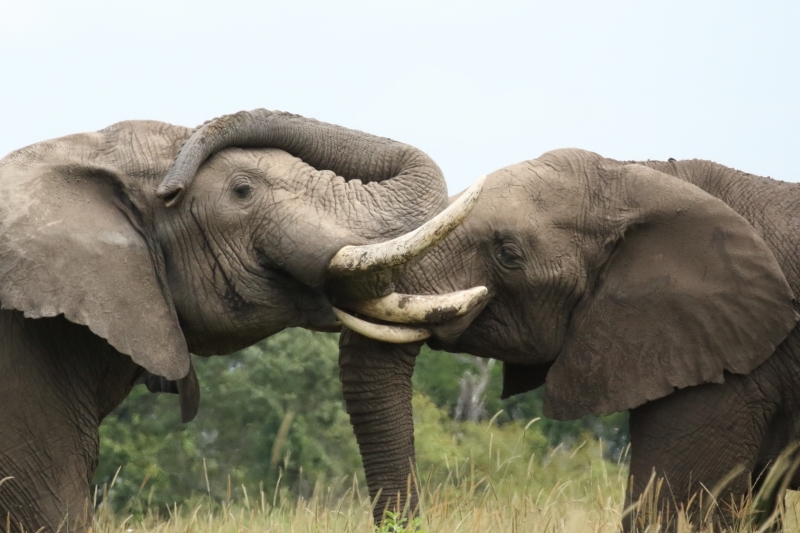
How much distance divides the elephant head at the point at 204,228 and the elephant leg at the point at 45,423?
0.31m

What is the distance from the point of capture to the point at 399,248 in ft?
21.6

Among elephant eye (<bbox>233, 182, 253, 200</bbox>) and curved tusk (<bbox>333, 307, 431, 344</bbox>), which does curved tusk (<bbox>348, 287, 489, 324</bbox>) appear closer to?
curved tusk (<bbox>333, 307, 431, 344</bbox>)

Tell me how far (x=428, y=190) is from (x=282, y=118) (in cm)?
78

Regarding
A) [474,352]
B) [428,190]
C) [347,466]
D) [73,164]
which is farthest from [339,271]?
[347,466]

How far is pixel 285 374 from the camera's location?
18.2m

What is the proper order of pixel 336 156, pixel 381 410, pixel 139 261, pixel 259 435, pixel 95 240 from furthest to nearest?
pixel 259 435
pixel 381 410
pixel 336 156
pixel 139 261
pixel 95 240

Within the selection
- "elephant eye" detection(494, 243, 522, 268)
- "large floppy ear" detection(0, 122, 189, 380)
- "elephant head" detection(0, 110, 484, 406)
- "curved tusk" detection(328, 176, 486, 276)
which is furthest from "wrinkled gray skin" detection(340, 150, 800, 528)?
"large floppy ear" detection(0, 122, 189, 380)

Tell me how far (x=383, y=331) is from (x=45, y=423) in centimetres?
165

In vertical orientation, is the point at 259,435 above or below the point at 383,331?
below

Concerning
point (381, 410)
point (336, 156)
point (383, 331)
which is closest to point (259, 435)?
point (381, 410)

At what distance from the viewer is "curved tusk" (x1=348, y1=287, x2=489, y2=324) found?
22.9 feet

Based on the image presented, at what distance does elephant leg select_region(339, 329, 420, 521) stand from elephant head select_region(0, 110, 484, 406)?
3.25ft

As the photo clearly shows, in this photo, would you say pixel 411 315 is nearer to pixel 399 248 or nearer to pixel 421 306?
pixel 421 306

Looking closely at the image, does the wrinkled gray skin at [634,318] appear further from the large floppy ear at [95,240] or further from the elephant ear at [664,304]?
the large floppy ear at [95,240]
